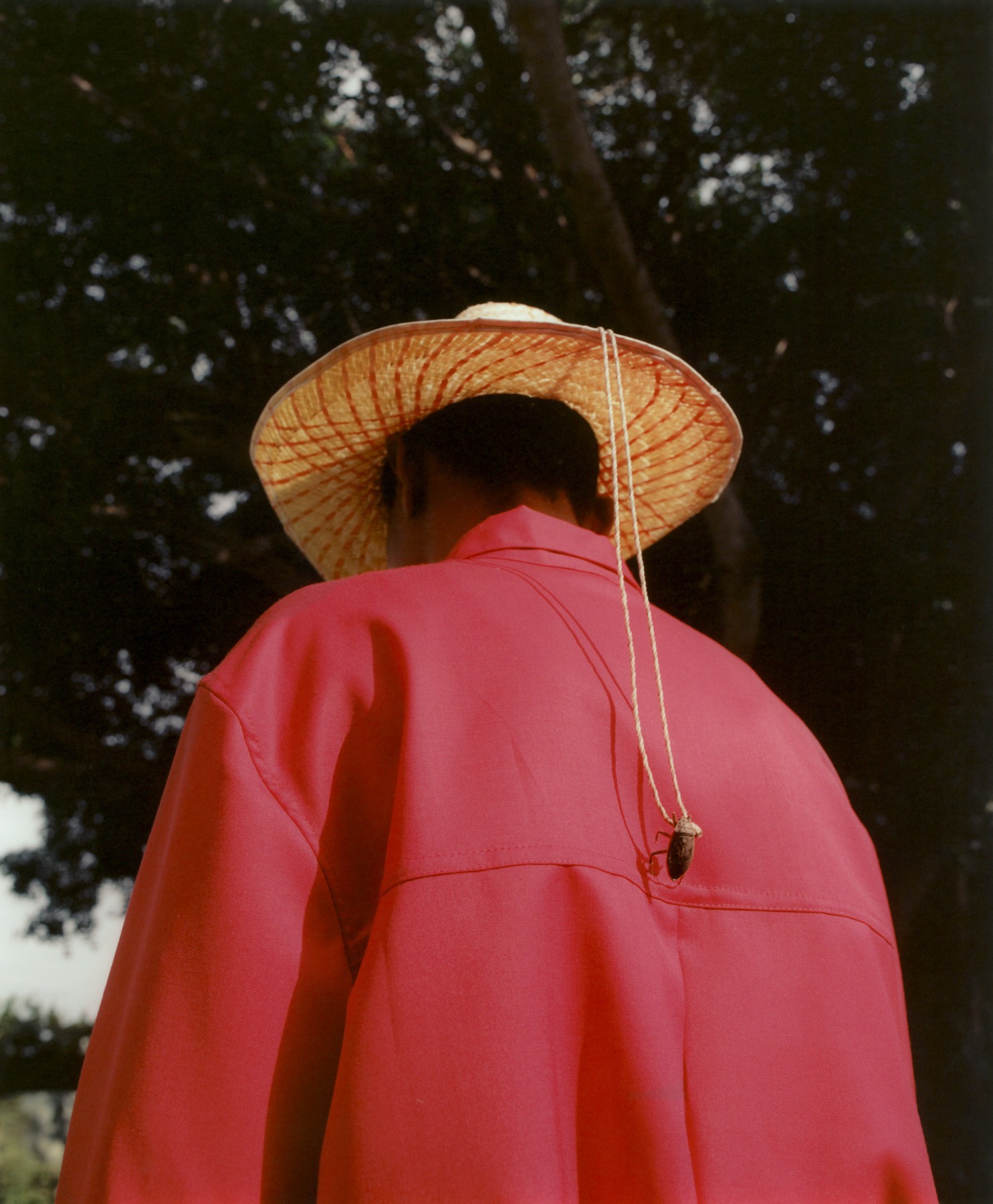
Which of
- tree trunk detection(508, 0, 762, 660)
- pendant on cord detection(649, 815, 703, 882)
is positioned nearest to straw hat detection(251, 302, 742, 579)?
pendant on cord detection(649, 815, 703, 882)

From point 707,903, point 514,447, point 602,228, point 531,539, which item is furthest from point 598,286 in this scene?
Answer: point 707,903

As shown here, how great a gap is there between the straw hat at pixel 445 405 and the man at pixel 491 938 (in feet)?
1.54

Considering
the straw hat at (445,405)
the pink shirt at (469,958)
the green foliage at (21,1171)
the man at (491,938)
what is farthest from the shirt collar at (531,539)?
the green foliage at (21,1171)

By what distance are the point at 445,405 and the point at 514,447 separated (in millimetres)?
256

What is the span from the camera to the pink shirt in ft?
2.66

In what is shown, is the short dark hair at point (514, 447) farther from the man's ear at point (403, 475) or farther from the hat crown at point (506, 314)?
the hat crown at point (506, 314)

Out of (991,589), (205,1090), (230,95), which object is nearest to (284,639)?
(205,1090)

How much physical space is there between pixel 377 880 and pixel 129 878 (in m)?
5.55

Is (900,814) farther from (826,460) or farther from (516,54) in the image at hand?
(516,54)

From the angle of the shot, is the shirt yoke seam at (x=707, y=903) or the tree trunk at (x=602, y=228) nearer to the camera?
the shirt yoke seam at (x=707, y=903)

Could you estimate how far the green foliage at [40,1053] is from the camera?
22.1 feet

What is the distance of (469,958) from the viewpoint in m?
0.86

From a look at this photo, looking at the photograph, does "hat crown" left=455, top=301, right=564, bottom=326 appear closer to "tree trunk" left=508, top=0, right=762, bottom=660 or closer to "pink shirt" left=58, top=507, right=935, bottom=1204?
"pink shirt" left=58, top=507, right=935, bottom=1204

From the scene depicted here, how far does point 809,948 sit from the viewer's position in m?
1.04
